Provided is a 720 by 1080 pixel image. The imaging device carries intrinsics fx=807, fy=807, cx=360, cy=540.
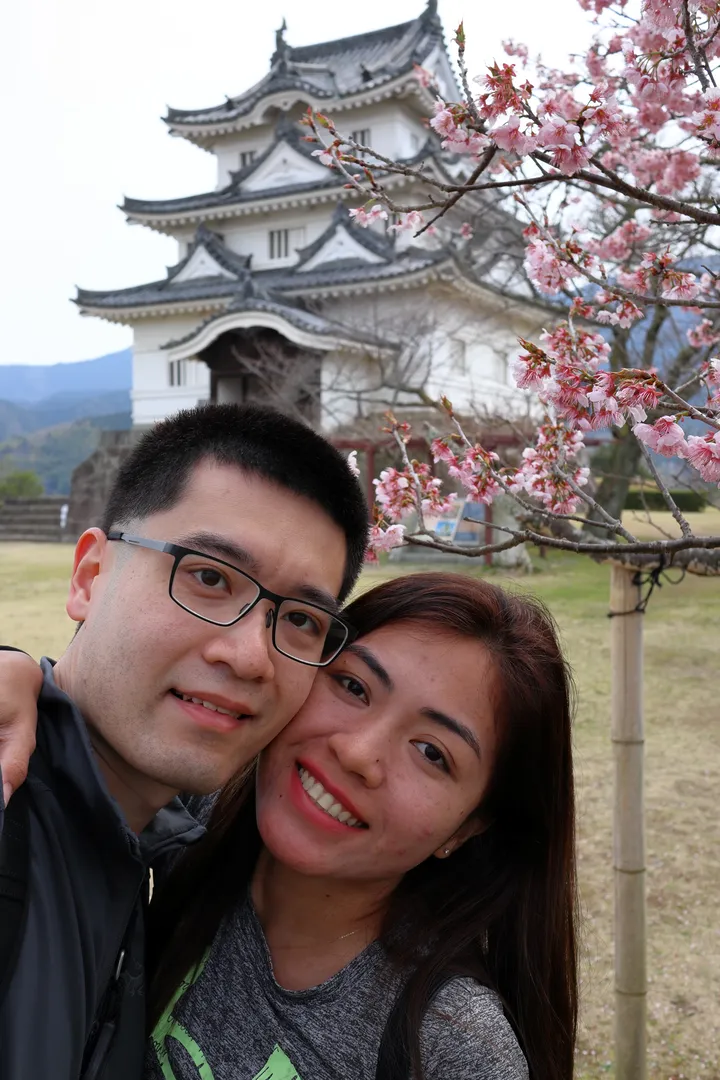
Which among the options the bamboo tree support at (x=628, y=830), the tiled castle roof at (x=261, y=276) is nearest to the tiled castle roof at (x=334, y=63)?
the tiled castle roof at (x=261, y=276)

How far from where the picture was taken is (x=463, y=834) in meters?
1.62

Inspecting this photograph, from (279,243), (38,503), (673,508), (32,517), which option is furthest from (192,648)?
(38,503)

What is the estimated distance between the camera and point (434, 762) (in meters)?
1.48

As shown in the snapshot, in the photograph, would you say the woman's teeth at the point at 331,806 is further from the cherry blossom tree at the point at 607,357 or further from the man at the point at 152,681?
the cherry blossom tree at the point at 607,357

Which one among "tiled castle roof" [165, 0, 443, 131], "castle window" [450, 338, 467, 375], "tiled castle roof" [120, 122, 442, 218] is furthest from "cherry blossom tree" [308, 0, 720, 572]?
"tiled castle roof" [165, 0, 443, 131]

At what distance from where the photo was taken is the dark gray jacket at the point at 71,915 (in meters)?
1.08

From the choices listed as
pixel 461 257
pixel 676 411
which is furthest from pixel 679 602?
pixel 676 411

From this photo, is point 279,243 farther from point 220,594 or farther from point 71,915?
point 71,915

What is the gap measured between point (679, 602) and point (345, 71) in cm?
1994

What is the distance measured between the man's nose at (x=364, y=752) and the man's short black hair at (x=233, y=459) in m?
0.37

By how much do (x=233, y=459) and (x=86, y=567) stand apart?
0.33m

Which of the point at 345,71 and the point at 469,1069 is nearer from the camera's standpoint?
the point at 469,1069

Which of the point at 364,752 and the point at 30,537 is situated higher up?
the point at 364,752

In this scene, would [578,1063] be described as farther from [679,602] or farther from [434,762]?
[679,602]
